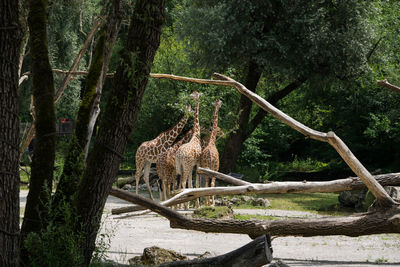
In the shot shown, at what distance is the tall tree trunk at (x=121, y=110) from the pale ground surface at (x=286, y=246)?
6.84ft

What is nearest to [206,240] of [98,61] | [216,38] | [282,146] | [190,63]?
[98,61]

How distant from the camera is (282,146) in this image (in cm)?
2498

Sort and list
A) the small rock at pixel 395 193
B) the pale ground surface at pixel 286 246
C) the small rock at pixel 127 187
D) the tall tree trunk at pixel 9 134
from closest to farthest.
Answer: the tall tree trunk at pixel 9 134 < the pale ground surface at pixel 286 246 < the small rock at pixel 395 193 < the small rock at pixel 127 187

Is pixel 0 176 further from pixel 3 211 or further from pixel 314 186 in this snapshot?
pixel 314 186

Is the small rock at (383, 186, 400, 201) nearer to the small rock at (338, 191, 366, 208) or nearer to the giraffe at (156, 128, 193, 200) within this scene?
the small rock at (338, 191, 366, 208)

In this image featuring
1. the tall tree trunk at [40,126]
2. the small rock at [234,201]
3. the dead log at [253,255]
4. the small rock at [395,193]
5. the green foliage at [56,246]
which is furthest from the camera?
the small rock at [234,201]

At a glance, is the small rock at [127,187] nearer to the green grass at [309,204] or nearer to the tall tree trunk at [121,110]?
the green grass at [309,204]

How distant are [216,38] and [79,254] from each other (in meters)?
12.7

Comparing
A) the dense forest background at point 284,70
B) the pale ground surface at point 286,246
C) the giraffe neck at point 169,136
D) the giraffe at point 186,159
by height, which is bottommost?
the pale ground surface at point 286,246

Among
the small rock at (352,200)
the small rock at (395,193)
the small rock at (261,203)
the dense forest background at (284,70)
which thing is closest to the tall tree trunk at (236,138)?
the dense forest background at (284,70)

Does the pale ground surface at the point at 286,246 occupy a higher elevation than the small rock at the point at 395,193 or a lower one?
lower

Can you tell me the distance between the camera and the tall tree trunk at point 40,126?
4.78m

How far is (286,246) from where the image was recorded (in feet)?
26.9

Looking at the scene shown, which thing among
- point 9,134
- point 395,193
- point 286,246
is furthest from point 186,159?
point 9,134
